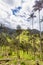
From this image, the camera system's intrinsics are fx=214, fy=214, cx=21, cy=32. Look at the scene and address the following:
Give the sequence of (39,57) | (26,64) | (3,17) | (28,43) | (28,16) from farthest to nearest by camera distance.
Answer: (3,17) → (28,16) → (28,43) → (39,57) → (26,64)

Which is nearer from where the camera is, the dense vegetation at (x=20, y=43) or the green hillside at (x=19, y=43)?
the green hillside at (x=19, y=43)

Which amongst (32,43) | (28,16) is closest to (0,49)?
(32,43)

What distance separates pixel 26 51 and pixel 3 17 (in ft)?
30.5

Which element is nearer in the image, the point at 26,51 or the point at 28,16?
the point at 26,51

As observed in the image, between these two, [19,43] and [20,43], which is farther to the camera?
[20,43]

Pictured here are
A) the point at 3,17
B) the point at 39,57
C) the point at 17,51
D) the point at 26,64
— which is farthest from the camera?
the point at 3,17

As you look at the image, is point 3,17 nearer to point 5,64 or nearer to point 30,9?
point 30,9

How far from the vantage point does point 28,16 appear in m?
33.4

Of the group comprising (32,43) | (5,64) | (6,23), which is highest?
(6,23)

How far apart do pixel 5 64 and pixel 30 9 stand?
11795 mm

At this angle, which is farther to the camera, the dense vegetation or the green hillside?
the dense vegetation

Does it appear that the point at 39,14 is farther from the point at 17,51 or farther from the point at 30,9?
the point at 17,51

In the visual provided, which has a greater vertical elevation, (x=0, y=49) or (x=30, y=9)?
(x=30, y=9)

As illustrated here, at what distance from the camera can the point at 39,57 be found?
26953mm
